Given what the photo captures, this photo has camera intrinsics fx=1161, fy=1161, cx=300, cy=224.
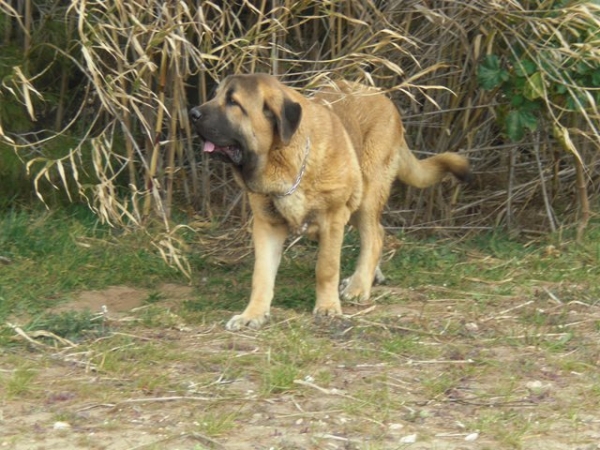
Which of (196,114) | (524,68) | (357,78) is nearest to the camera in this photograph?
(196,114)

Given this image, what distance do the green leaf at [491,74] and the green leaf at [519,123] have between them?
0.73ft

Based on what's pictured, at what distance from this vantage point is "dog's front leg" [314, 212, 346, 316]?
20.6 feet

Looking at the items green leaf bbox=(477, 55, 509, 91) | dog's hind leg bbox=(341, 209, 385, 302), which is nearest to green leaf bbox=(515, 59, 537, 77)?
green leaf bbox=(477, 55, 509, 91)

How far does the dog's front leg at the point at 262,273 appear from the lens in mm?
5973

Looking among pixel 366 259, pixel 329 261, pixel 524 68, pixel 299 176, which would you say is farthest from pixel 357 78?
pixel 329 261

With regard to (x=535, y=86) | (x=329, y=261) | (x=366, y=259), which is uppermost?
(x=535, y=86)

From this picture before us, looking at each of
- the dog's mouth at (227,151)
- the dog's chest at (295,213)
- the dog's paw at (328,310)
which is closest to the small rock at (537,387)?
the dog's paw at (328,310)

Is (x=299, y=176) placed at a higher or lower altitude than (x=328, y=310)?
higher

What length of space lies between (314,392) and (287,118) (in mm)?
1602

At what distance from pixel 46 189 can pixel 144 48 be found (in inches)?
63.5

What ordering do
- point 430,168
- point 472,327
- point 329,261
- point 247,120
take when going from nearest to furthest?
point 247,120
point 472,327
point 329,261
point 430,168

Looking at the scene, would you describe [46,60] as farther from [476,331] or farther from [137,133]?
[476,331]

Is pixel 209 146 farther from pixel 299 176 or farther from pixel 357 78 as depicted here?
pixel 357 78

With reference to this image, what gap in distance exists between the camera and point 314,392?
4.92m
